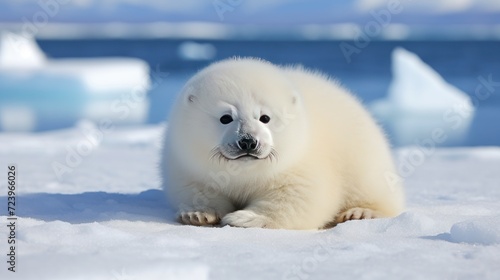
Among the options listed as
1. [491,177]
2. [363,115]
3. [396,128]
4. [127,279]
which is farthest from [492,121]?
[127,279]

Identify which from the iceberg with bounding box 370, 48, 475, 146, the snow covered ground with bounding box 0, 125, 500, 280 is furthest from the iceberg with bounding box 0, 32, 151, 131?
the snow covered ground with bounding box 0, 125, 500, 280

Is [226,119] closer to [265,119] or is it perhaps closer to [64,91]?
[265,119]

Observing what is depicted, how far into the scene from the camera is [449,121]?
16234mm

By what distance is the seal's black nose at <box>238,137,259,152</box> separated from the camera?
2.95 m

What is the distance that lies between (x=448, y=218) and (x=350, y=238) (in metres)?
0.66

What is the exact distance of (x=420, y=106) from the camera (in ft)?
55.3

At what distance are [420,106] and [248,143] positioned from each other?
14.4m

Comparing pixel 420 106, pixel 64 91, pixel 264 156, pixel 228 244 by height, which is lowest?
pixel 228 244

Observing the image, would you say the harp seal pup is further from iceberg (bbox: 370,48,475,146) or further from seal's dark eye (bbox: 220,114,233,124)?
iceberg (bbox: 370,48,475,146)

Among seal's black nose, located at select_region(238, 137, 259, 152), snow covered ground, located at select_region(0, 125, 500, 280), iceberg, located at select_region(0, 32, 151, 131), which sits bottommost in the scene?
snow covered ground, located at select_region(0, 125, 500, 280)

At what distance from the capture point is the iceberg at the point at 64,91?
1648 cm

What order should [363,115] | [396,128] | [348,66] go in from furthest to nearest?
[348,66]
[396,128]
[363,115]

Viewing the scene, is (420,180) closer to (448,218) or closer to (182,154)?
(448,218)

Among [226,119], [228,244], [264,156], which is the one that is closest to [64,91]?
[226,119]
